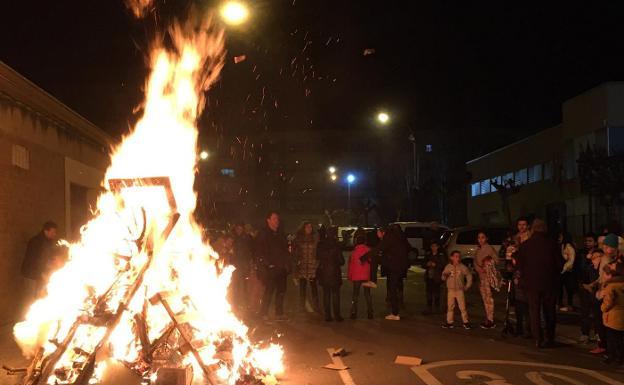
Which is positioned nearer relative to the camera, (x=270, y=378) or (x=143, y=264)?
(x=143, y=264)

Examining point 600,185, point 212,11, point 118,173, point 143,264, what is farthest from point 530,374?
point 600,185

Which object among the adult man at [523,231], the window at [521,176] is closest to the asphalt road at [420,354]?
the adult man at [523,231]

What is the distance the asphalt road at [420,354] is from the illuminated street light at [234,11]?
507 centimetres

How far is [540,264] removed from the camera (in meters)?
9.84

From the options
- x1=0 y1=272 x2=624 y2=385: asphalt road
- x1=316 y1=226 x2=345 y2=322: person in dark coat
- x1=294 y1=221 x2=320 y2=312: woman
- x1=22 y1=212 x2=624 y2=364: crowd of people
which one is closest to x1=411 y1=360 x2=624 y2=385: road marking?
x1=0 y1=272 x2=624 y2=385: asphalt road

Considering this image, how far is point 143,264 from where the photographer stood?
260 inches

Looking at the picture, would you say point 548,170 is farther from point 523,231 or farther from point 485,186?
point 523,231

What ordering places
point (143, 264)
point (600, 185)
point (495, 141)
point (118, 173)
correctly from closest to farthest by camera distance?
point (143, 264)
point (118, 173)
point (600, 185)
point (495, 141)

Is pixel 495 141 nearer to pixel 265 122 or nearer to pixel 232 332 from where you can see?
pixel 265 122

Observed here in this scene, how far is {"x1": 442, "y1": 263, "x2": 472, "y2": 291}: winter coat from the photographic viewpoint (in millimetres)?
11688

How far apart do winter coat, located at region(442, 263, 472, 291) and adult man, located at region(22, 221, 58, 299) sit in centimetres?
714

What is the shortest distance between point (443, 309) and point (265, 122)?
2168 inches

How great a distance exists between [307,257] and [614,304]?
20.3 ft

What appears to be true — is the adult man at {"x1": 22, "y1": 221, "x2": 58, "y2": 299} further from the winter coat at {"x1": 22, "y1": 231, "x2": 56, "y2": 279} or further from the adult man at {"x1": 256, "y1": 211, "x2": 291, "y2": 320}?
the adult man at {"x1": 256, "y1": 211, "x2": 291, "y2": 320}
